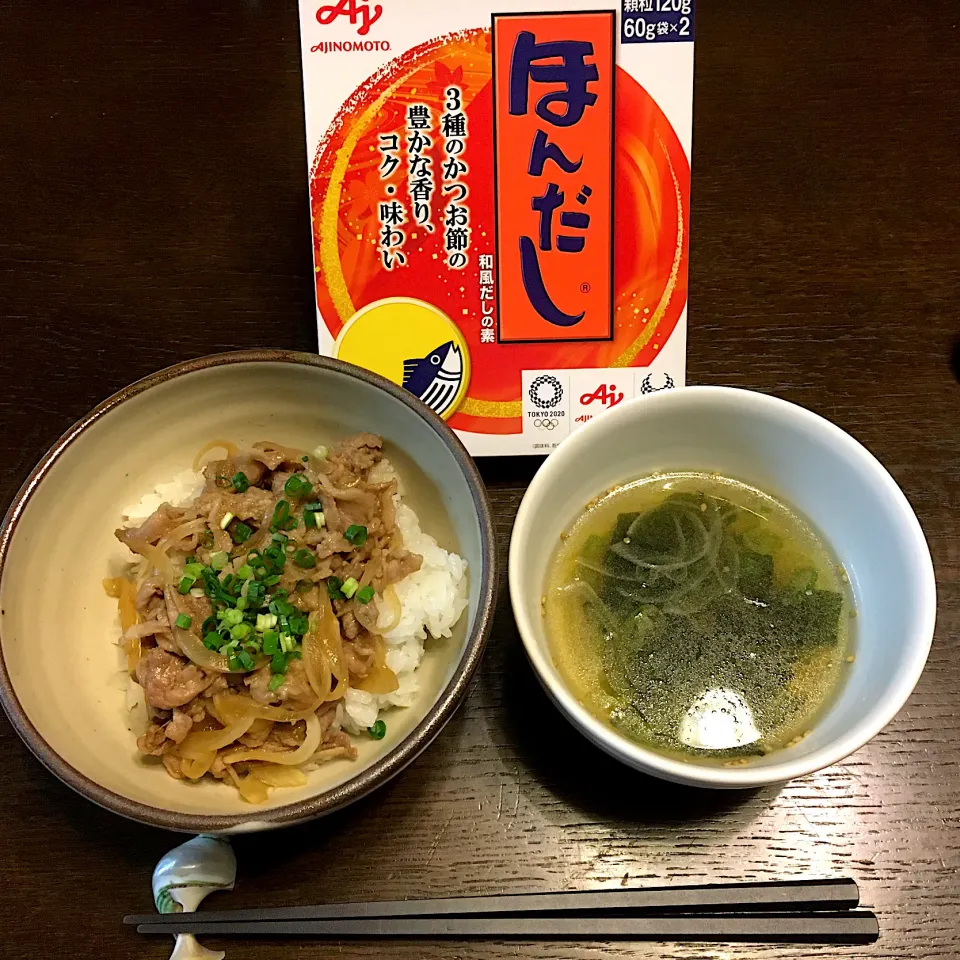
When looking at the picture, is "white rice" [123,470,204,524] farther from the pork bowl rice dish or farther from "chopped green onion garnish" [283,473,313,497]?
"chopped green onion garnish" [283,473,313,497]

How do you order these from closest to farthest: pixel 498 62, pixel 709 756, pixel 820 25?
pixel 709 756 < pixel 498 62 < pixel 820 25

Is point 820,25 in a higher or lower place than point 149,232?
higher

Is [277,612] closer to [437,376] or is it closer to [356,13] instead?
[437,376]

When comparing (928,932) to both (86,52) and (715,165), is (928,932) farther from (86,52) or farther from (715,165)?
(86,52)

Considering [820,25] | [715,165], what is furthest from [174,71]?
[820,25]

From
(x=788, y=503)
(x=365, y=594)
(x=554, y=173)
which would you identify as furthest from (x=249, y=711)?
(x=554, y=173)

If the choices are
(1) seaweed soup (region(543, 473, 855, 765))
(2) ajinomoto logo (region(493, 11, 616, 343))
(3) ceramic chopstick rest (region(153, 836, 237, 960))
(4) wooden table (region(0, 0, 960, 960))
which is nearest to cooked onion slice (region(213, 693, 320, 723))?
(3) ceramic chopstick rest (region(153, 836, 237, 960))

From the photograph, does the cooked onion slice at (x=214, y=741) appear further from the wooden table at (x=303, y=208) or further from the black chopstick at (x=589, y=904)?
the wooden table at (x=303, y=208)
